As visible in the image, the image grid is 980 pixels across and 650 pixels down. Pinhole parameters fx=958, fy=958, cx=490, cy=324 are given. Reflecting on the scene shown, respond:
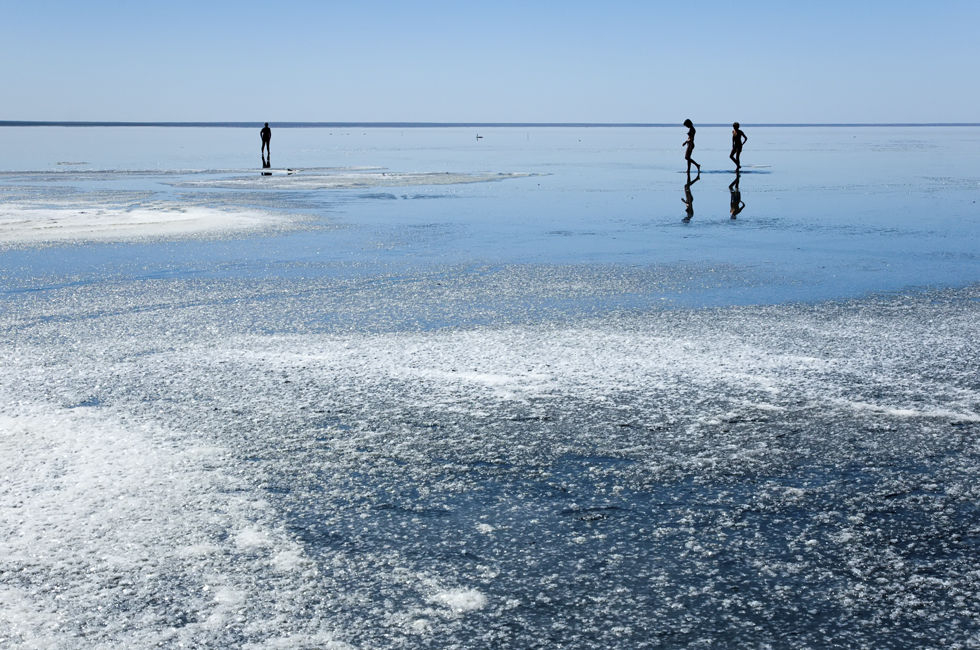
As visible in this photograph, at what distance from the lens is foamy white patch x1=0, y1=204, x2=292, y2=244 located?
13.9 metres

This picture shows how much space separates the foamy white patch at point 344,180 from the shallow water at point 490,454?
14.5 metres

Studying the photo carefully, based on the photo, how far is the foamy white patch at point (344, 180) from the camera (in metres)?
25.1

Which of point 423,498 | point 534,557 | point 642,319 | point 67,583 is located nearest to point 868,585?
point 534,557

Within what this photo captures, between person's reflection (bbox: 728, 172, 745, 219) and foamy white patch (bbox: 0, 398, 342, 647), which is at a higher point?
person's reflection (bbox: 728, 172, 745, 219)

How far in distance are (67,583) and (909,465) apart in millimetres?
3643

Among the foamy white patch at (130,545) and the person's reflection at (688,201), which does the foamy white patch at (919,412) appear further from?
the person's reflection at (688,201)

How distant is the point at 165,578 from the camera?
337cm

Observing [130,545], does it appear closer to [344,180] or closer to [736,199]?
[736,199]

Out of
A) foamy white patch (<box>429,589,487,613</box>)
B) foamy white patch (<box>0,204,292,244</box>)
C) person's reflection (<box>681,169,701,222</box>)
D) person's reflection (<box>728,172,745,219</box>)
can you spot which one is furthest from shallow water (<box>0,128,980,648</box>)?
person's reflection (<box>728,172,745,219</box>)

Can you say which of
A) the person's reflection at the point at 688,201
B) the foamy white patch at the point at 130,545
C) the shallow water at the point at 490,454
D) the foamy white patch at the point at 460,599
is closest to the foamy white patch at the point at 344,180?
the person's reflection at the point at 688,201

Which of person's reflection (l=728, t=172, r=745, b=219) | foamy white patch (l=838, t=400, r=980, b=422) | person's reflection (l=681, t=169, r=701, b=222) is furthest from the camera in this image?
person's reflection (l=728, t=172, r=745, b=219)

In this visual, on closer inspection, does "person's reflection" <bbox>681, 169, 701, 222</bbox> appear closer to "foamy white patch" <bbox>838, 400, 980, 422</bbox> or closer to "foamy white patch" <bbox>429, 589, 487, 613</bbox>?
"foamy white patch" <bbox>838, 400, 980, 422</bbox>

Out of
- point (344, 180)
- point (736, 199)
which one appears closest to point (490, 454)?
point (736, 199)

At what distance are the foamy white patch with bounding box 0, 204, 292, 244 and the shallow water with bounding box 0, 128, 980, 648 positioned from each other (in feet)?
10.3
